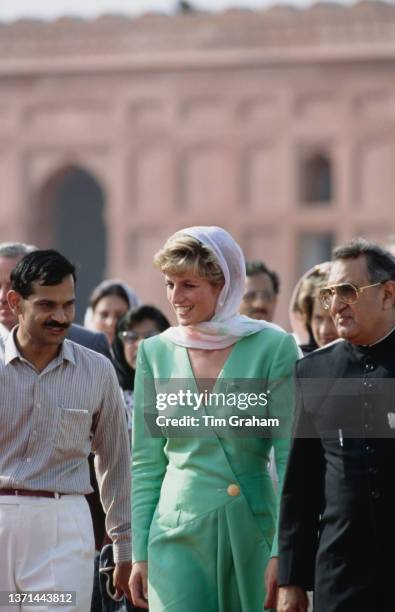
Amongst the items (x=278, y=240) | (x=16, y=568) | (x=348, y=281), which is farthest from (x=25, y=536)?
(x=278, y=240)

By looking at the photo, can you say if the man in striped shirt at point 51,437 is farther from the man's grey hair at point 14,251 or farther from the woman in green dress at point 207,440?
the man's grey hair at point 14,251

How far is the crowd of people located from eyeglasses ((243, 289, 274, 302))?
271cm

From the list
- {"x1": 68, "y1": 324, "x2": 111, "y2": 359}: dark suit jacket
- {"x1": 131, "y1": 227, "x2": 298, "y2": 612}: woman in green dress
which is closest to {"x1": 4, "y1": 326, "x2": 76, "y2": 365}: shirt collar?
{"x1": 131, "y1": 227, "x2": 298, "y2": 612}: woman in green dress

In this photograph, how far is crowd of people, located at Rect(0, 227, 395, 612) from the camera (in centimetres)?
396

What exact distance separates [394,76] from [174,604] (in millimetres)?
22054

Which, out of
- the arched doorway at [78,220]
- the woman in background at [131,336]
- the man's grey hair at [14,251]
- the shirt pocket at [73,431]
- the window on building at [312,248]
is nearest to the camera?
the shirt pocket at [73,431]

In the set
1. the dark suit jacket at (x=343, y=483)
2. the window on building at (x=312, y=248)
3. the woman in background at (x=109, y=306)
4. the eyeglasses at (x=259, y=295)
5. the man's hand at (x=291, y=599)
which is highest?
the window on building at (x=312, y=248)

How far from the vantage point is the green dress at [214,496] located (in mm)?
4145

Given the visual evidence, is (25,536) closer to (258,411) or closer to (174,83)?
(258,411)

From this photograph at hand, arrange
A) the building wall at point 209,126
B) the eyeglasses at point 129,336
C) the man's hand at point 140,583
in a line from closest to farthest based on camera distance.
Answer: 1. the man's hand at point 140,583
2. the eyeglasses at point 129,336
3. the building wall at point 209,126

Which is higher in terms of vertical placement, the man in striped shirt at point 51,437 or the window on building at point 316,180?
the window on building at point 316,180

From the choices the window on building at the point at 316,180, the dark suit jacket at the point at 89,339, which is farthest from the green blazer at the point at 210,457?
the window on building at the point at 316,180

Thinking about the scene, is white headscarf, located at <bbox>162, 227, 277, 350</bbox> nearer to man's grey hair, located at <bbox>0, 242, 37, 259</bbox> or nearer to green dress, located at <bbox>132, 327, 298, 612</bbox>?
green dress, located at <bbox>132, 327, 298, 612</bbox>

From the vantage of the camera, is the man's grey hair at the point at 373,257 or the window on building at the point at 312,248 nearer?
the man's grey hair at the point at 373,257
